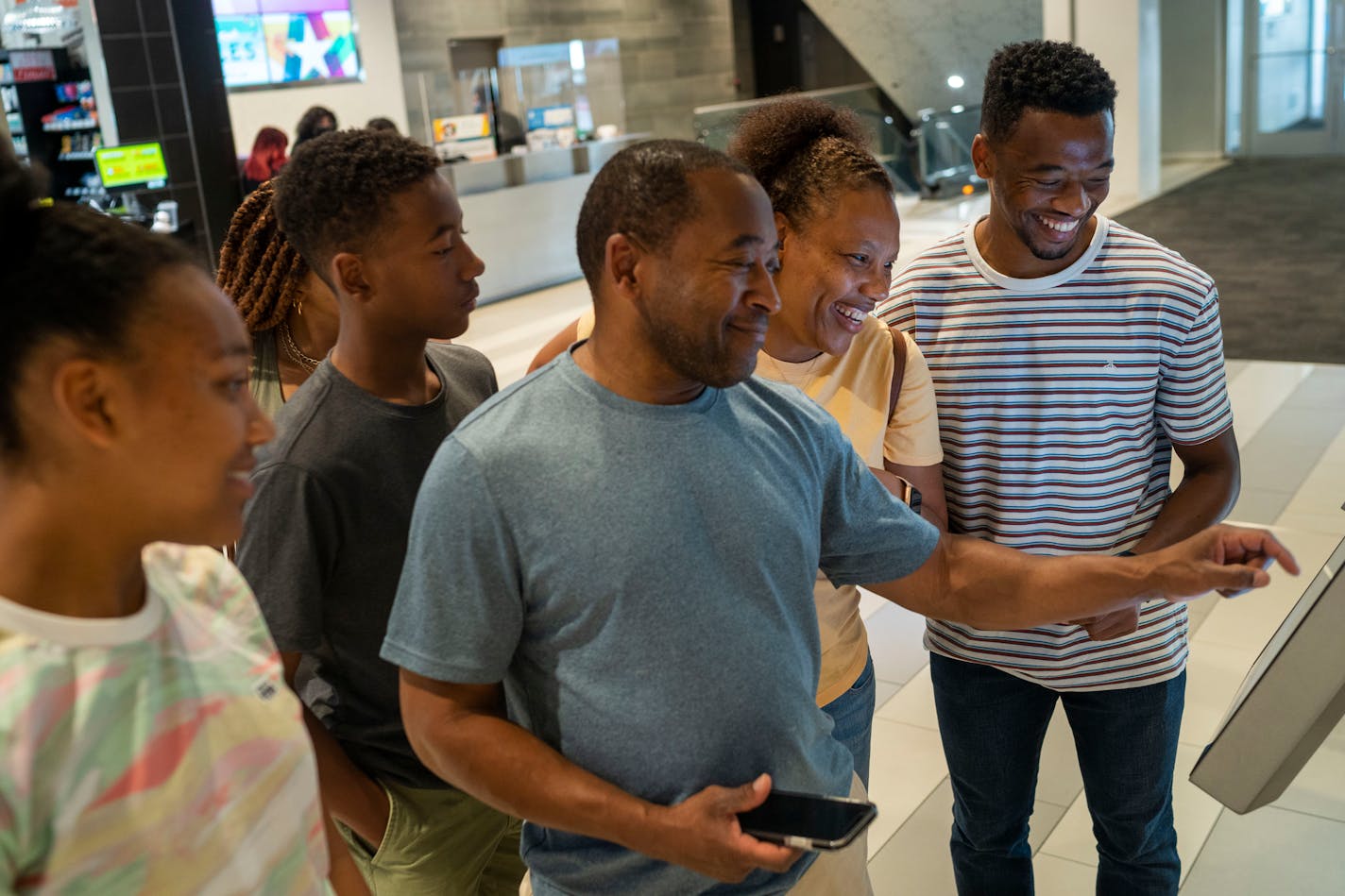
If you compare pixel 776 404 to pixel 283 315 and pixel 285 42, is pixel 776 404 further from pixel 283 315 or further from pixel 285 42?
pixel 285 42

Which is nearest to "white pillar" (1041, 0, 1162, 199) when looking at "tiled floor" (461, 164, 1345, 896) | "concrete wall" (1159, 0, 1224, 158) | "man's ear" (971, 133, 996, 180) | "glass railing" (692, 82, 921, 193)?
"glass railing" (692, 82, 921, 193)

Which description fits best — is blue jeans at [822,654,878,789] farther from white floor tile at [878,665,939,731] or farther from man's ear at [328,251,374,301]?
white floor tile at [878,665,939,731]

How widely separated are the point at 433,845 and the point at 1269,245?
10026 mm

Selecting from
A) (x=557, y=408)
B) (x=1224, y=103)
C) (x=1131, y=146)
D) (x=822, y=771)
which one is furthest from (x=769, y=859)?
(x=1224, y=103)

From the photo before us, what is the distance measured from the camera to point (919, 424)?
6.29 ft

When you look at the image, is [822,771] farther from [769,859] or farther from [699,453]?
[699,453]

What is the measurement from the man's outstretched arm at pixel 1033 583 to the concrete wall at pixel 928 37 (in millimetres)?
13268

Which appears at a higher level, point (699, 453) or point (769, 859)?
point (699, 453)

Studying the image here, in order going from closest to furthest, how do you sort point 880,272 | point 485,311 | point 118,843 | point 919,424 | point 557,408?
point 118,843 < point 557,408 < point 880,272 < point 919,424 < point 485,311

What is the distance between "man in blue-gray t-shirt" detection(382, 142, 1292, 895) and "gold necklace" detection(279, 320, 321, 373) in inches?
35.3

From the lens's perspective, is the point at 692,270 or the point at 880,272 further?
the point at 880,272

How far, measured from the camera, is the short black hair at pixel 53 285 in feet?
3.06

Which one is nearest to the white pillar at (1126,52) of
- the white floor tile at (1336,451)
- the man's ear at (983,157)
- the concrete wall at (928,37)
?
the concrete wall at (928,37)

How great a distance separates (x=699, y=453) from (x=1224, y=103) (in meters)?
16.9
